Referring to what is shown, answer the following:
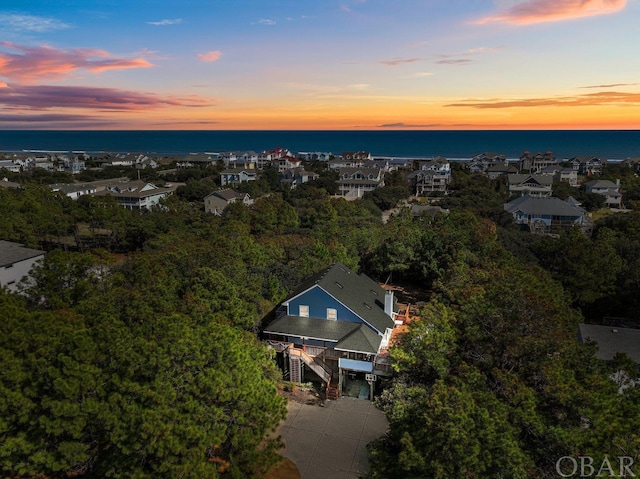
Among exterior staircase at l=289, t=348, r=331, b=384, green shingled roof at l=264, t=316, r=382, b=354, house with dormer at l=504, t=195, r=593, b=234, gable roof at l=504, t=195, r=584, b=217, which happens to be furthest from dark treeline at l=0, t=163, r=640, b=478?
gable roof at l=504, t=195, r=584, b=217

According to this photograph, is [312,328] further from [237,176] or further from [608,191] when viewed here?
[608,191]

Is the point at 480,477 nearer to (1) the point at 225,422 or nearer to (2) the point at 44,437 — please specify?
(1) the point at 225,422

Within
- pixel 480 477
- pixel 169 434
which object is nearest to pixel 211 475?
pixel 169 434

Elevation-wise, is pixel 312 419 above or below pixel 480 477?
below

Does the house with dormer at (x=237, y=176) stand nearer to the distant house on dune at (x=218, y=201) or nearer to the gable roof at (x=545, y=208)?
the distant house on dune at (x=218, y=201)

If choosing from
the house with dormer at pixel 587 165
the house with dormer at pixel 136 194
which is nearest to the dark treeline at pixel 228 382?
the house with dormer at pixel 136 194

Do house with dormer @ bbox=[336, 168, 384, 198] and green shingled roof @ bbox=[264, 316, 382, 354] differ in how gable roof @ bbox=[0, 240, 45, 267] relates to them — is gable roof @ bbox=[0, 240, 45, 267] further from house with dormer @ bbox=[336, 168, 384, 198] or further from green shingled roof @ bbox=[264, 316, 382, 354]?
house with dormer @ bbox=[336, 168, 384, 198]
